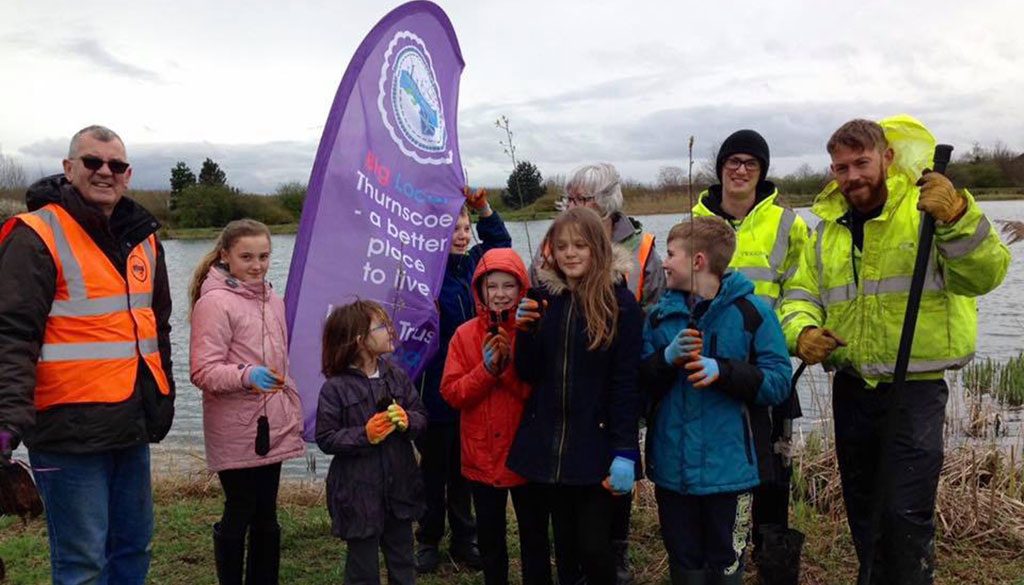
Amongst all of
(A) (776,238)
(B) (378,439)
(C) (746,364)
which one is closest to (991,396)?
(A) (776,238)

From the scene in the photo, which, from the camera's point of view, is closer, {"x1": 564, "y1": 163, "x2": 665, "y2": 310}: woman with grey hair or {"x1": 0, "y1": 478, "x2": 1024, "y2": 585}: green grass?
{"x1": 564, "y1": 163, "x2": 665, "y2": 310}: woman with grey hair

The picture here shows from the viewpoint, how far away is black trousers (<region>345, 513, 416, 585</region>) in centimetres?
335

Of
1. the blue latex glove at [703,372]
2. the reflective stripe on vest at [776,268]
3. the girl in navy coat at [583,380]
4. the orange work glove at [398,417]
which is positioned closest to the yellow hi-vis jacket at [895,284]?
the reflective stripe on vest at [776,268]

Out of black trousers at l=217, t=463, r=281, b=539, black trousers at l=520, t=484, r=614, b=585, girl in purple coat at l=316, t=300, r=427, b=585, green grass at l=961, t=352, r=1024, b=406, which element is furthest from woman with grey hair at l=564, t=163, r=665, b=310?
green grass at l=961, t=352, r=1024, b=406

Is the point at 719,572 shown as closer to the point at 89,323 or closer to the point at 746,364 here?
the point at 746,364

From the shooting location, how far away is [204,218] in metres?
38.3

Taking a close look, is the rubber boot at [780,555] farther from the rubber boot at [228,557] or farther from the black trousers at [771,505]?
the rubber boot at [228,557]

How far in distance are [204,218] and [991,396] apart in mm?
35844

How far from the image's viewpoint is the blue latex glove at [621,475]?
3178mm

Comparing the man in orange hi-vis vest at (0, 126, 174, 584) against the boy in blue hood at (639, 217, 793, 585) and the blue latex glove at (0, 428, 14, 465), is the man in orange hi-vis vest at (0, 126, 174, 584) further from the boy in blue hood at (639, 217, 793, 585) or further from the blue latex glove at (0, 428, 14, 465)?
the boy in blue hood at (639, 217, 793, 585)

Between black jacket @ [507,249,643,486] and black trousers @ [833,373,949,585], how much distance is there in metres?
0.94

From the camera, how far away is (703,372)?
2.98 metres

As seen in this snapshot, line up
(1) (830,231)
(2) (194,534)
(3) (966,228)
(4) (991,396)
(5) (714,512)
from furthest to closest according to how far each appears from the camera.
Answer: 1. (4) (991,396)
2. (2) (194,534)
3. (1) (830,231)
4. (5) (714,512)
5. (3) (966,228)

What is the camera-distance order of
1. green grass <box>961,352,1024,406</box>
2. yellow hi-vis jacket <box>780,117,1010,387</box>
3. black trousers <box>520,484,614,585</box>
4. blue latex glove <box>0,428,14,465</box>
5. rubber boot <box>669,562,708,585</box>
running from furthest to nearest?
green grass <box>961,352,1024,406</box>
black trousers <box>520,484,614,585</box>
rubber boot <box>669,562,708,585</box>
yellow hi-vis jacket <box>780,117,1010,387</box>
blue latex glove <box>0,428,14,465</box>
